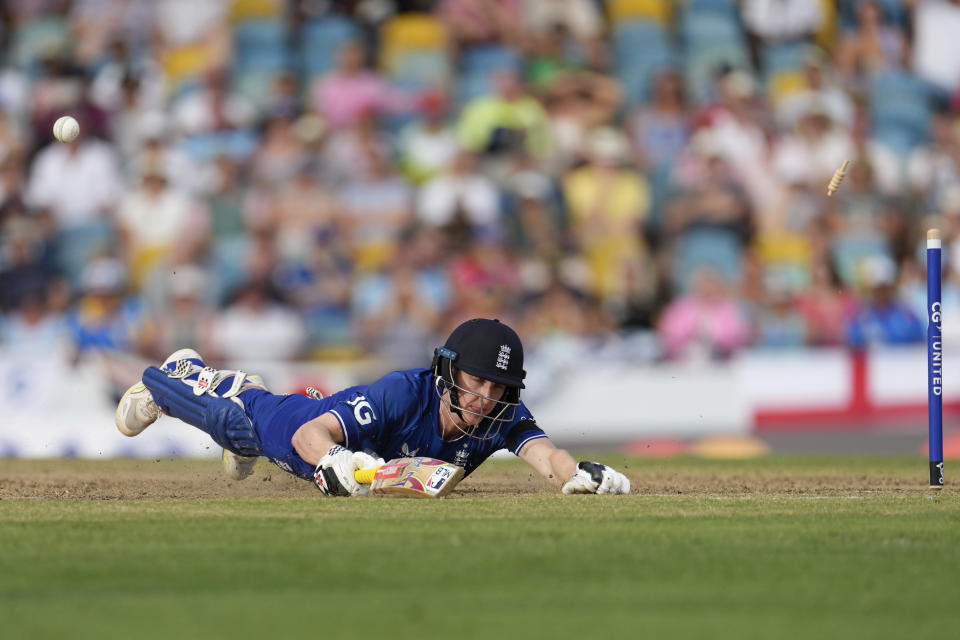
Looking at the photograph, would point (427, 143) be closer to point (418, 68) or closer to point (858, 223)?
point (418, 68)

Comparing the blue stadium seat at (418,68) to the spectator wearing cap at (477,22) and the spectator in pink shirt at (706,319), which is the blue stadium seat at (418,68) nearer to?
the spectator wearing cap at (477,22)

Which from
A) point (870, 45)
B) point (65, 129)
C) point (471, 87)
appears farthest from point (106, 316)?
point (870, 45)

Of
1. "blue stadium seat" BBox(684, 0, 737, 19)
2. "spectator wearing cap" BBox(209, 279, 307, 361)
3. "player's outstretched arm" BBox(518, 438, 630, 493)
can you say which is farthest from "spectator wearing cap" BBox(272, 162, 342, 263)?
"player's outstretched arm" BBox(518, 438, 630, 493)

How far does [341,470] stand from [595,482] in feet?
5.25

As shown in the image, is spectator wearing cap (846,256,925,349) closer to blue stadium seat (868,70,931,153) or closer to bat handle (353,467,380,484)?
blue stadium seat (868,70,931,153)

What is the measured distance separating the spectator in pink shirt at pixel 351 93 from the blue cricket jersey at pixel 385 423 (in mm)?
10458

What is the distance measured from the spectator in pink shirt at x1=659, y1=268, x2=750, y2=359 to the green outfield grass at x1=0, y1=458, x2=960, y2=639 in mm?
8268

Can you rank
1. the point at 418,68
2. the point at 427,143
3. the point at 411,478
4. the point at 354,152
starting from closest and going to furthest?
1. the point at 411,478
2. the point at 354,152
3. the point at 427,143
4. the point at 418,68

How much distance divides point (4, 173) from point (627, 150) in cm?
837

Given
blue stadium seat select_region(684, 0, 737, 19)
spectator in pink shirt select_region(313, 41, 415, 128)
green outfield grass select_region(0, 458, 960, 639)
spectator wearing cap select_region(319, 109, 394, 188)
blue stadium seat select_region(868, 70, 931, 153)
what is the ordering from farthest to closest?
blue stadium seat select_region(684, 0, 737, 19) < blue stadium seat select_region(868, 70, 931, 153) < spectator in pink shirt select_region(313, 41, 415, 128) < spectator wearing cap select_region(319, 109, 394, 188) < green outfield grass select_region(0, 458, 960, 639)

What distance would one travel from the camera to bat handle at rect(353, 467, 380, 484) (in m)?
8.48

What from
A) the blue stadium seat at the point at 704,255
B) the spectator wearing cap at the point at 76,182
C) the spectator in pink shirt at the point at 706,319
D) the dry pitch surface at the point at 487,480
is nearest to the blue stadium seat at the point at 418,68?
the spectator wearing cap at the point at 76,182

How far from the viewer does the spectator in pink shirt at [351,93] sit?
1969 centimetres

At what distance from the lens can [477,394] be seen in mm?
8672
